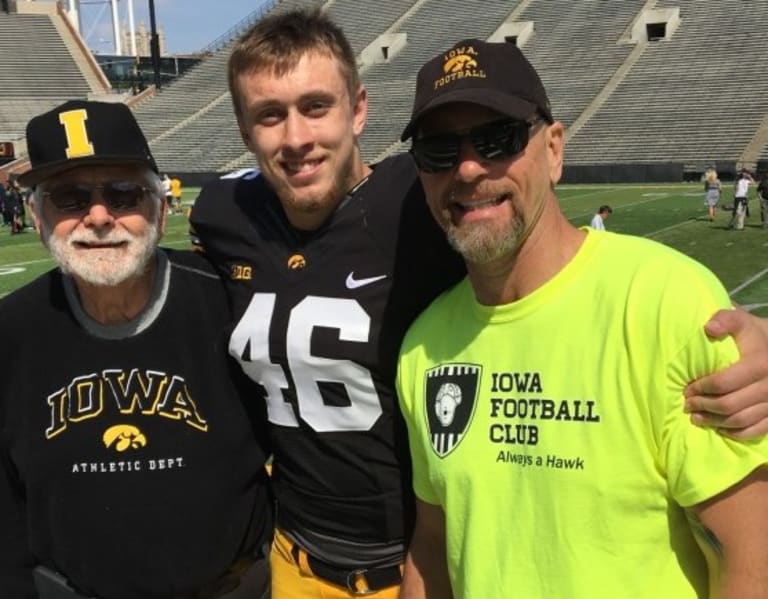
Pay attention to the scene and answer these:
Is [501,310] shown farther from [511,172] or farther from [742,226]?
[742,226]

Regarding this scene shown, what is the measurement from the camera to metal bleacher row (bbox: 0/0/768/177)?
35.4 m

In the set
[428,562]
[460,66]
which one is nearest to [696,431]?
[428,562]

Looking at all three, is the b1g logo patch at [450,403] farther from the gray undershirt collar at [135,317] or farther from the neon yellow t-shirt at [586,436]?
the gray undershirt collar at [135,317]

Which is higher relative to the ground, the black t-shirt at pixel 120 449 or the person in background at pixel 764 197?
the black t-shirt at pixel 120 449

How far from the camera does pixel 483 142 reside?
6.66 feet

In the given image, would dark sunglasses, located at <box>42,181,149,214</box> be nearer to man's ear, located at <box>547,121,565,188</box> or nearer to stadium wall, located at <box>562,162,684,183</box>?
man's ear, located at <box>547,121,565,188</box>

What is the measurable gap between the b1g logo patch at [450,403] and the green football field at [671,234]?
9.56m

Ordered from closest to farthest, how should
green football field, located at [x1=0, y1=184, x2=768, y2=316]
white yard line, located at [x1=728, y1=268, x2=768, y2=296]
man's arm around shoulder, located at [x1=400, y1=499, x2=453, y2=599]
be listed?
man's arm around shoulder, located at [x1=400, y1=499, x2=453, y2=599]
white yard line, located at [x1=728, y1=268, x2=768, y2=296]
green football field, located at [x1=0, y1=184, x2=768, y2=316]

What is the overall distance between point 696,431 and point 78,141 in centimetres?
181

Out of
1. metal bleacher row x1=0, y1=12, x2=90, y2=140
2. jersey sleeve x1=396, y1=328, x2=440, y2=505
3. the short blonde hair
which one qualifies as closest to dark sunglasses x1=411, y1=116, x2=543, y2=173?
jersey sleeve x1=396, y1=328, x2=440, y2=505

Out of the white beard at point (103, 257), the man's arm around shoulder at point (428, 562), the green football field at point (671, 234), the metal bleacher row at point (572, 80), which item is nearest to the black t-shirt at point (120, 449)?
the white beard at point (103, 257)

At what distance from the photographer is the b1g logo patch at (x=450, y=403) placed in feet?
6.78

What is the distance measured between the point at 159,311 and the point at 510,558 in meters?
1.28

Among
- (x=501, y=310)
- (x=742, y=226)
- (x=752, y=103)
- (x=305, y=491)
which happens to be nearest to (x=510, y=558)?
(x=501, y=310)
